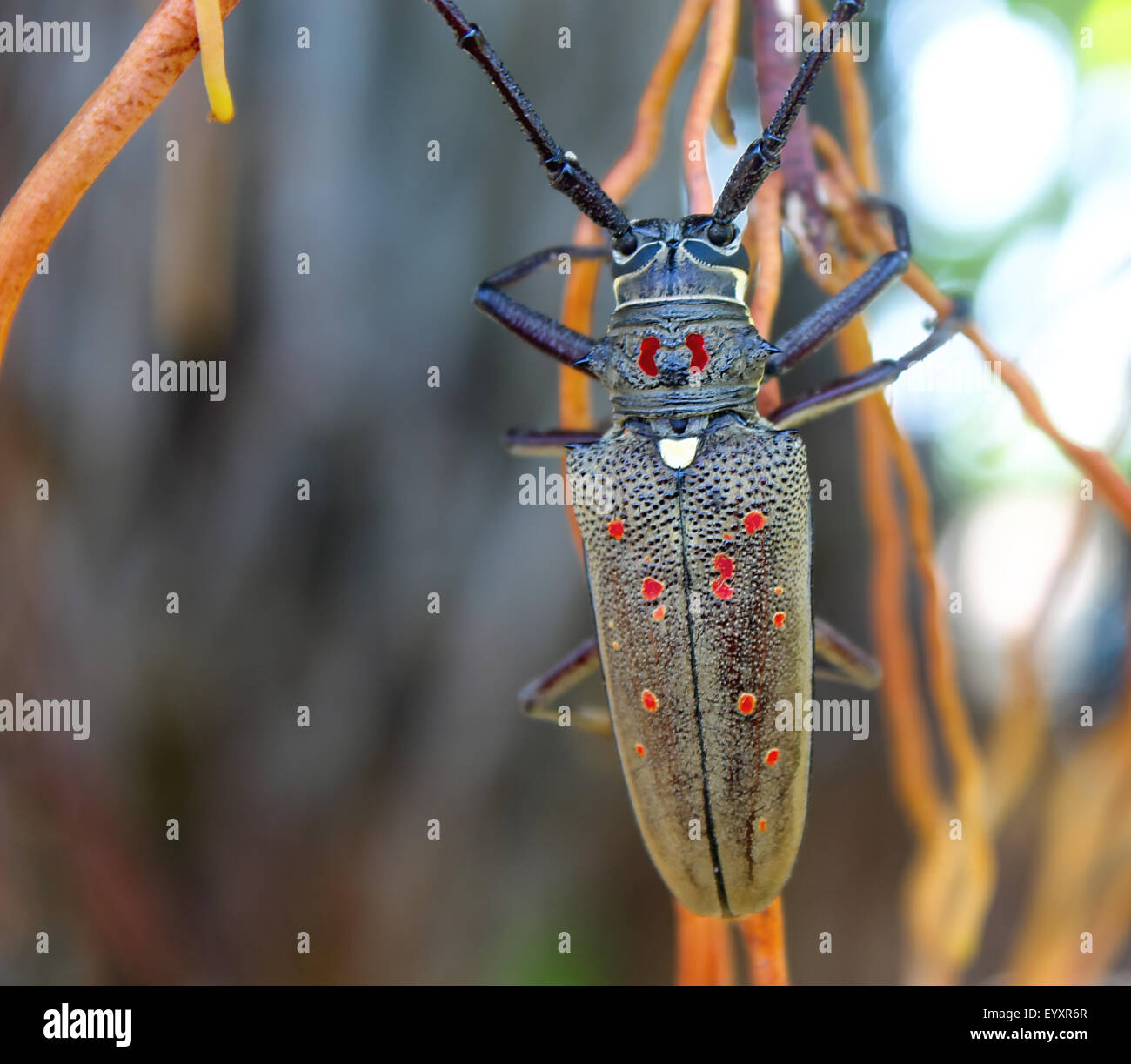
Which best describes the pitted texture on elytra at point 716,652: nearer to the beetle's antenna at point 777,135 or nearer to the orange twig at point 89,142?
the beetle's antenna at point 777,135

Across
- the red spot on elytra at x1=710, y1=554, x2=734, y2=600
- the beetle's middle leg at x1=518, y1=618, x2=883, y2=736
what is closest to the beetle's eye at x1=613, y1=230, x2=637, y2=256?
the red spot on elytra at x1=710, y1=554, x2=734, y2=600

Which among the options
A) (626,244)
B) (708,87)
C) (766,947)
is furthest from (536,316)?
(766,947)

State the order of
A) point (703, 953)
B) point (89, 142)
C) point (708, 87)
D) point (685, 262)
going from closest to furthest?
point (89, 142) < point (708, 87) < point (703, 953) < point (685, 262)

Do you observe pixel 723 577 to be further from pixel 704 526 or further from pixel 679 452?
pixel 679 452

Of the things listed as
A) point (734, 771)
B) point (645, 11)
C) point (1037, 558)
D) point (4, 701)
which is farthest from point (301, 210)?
point (1037, 558)

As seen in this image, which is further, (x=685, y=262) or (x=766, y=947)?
(x=685, y=262)

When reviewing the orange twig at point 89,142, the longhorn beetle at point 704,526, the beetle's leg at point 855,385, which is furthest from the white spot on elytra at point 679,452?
the orange twig at point 89,142

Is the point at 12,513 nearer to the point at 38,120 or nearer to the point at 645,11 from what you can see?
the point at 38,120
